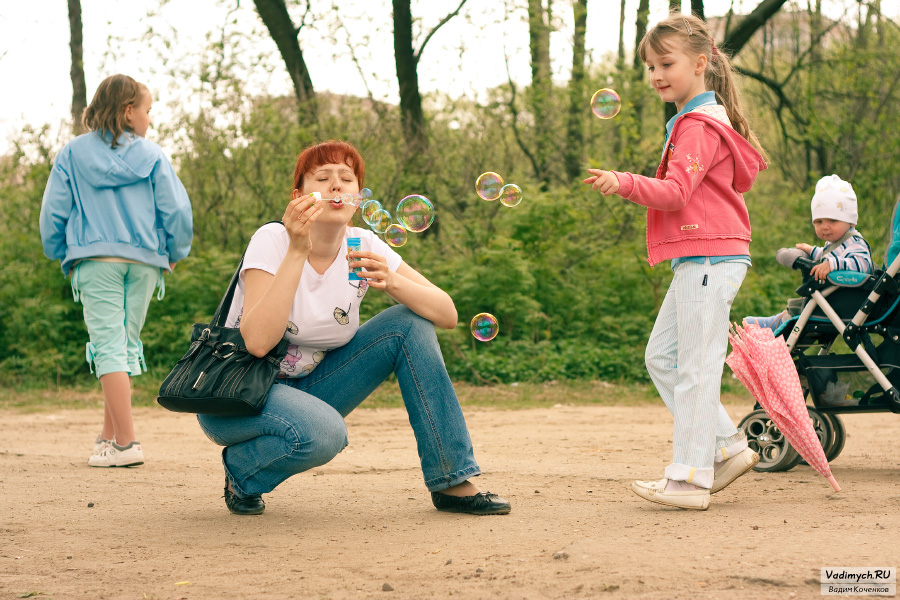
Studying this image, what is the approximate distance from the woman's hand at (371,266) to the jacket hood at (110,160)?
99.5 inches

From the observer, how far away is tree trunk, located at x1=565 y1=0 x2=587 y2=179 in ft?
44.9

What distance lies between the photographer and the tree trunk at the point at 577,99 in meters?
13.7

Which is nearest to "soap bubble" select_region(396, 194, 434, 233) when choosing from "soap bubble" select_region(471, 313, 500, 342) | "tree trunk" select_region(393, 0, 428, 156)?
"soap bubble" select_region(471, 313, 500, 342)

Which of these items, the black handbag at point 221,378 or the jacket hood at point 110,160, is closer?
the black handbag at point 221,378

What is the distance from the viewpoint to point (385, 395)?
29.8 ft

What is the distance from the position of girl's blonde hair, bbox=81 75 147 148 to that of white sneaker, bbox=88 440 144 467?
5.73ft

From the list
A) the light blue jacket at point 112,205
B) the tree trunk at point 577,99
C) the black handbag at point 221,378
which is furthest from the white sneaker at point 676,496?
the tree trunk at point 577,99

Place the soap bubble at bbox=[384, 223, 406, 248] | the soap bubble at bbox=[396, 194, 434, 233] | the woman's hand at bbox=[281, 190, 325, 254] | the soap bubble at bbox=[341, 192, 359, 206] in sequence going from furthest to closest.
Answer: the soap bubble at bbox=[396, 194, 434, 233]
the soap bubble at bbox=[384, 223, 406, 248]
the soap bubble at bbox=[341, 192, 359, 206]
the woman's hand at bbox=[281, 190, 325, 254]

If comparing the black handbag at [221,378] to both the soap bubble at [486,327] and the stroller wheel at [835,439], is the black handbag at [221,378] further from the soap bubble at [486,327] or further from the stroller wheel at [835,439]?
the stroller wheel at [835,439]

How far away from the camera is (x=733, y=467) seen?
3779mm

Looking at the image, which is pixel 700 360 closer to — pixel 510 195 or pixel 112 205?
pixel 510 195

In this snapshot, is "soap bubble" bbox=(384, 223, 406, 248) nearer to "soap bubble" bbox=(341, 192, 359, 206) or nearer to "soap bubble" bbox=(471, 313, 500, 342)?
"soap bubble" bbox=(341, 192, 359, 206)

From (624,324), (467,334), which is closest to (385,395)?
(467,334)

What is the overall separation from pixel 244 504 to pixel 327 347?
0.71 m
